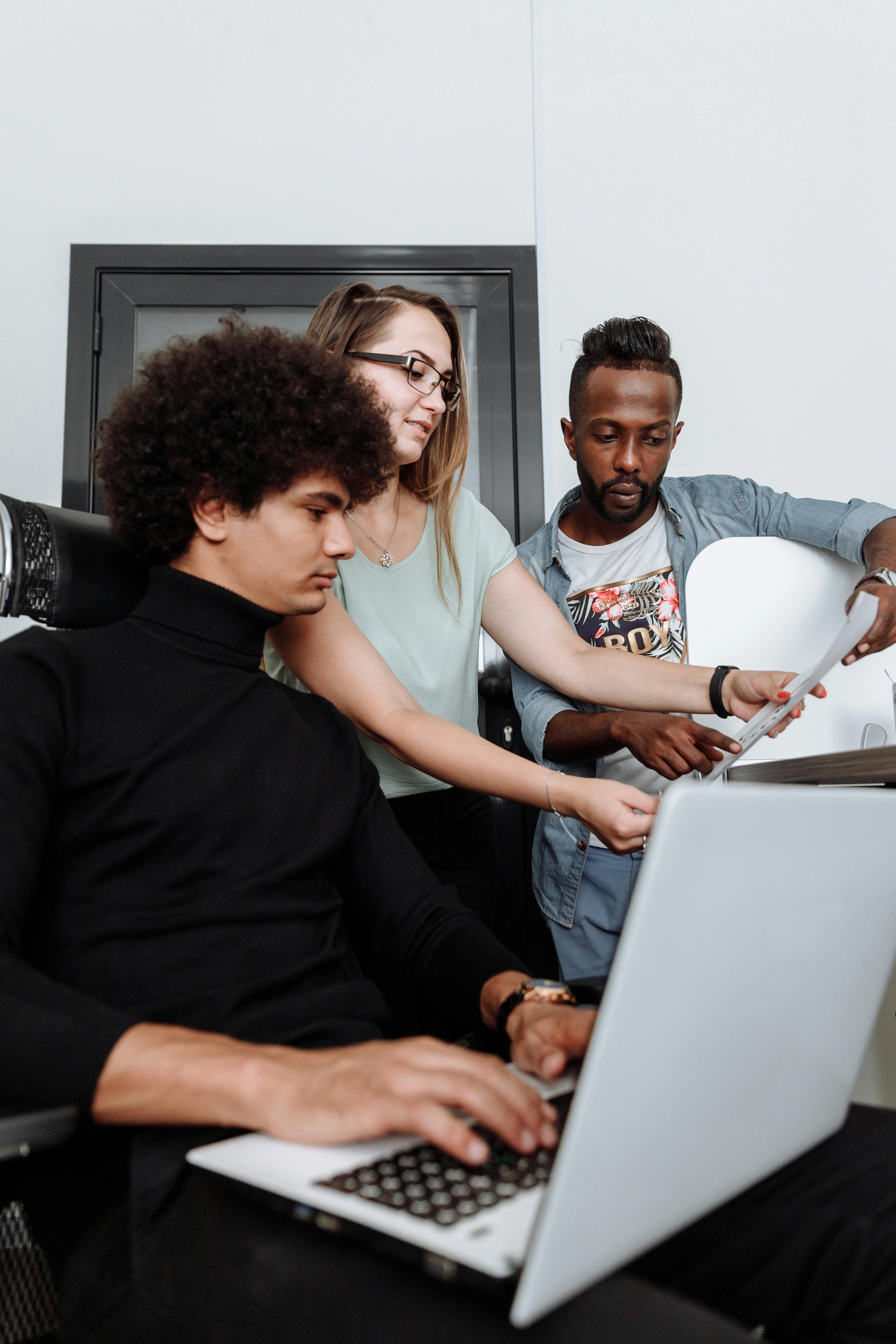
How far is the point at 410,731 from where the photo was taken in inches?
54.8

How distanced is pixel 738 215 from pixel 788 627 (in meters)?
1.53

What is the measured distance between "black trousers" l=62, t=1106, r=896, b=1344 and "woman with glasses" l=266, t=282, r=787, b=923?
0.93 meters

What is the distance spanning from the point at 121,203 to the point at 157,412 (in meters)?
1.95

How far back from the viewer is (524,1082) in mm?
794

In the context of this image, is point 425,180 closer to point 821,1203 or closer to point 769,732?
point 769,732

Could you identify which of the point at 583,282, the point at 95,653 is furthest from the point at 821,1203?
the point at 583,282

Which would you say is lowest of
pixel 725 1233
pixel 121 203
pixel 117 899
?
pixel 725 1233

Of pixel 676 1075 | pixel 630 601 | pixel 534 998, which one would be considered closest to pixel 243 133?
pixel 630 601

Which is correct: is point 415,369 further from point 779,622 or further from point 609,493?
point 779,622

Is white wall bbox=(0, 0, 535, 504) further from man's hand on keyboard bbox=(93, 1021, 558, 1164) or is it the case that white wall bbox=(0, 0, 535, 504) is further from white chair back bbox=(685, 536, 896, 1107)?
man's hand on keyboard bbox=(93, 1021, 558, 1164)

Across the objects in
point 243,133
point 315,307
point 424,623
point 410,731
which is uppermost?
point 243,133

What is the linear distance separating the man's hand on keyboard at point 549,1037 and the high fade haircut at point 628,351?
167 cm

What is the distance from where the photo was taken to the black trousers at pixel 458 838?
5.77 ft

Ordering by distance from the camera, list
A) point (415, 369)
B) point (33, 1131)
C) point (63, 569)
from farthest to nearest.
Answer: point (415, 369)
point (63, 569)
point (33, 1131)
